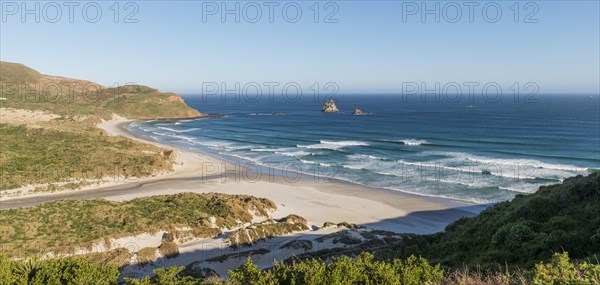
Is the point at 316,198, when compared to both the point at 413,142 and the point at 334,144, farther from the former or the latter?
the point at 413,142

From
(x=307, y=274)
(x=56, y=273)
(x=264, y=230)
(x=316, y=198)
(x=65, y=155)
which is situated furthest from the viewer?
(x=65, y=155)

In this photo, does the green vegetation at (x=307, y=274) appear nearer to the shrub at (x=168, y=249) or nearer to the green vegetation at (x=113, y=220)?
the shrub at (x=168, y=249)

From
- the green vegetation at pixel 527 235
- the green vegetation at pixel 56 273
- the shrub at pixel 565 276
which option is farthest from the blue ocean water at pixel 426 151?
the green vegetation at pixel 56 273

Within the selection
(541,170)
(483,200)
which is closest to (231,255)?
(483,200)

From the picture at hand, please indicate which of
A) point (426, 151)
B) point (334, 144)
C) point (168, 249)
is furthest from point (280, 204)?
point (334, 144)

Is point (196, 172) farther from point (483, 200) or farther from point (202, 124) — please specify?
point (202, 124)

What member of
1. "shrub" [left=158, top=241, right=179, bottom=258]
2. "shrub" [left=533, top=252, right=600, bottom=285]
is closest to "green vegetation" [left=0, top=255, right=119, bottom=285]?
"shrub" [left=533, top=252, right=600, bottom=285]
